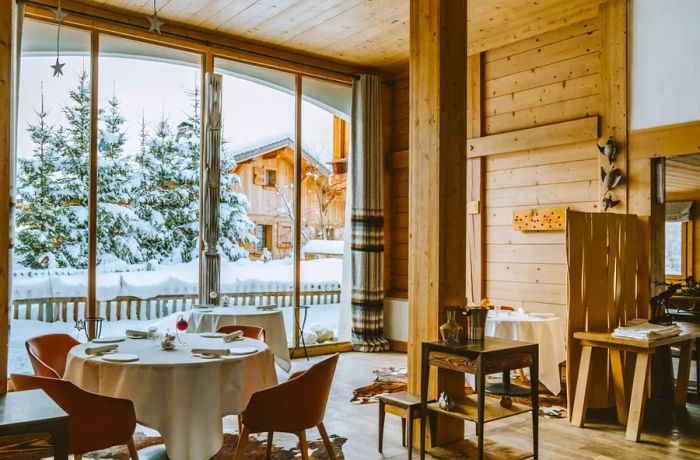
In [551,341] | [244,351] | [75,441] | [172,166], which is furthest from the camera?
[172,166]

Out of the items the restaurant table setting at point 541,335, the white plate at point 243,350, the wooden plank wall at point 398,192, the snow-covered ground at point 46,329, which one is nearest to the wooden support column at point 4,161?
the white plate at point 243,350

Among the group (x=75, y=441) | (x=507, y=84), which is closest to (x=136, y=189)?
(x=75, y=441)

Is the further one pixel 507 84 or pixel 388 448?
pixel 507 84

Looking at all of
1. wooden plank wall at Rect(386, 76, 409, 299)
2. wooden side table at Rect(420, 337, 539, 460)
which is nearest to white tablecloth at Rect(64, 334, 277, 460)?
wooden side table at Rect(420, 337, 539, 460)

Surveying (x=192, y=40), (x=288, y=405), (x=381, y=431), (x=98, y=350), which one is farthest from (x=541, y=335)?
(x=192, y=40)

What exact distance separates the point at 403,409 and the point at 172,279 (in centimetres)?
333

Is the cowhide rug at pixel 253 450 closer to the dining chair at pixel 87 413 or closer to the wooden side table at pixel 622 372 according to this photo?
the dining chair at pixel 87 413

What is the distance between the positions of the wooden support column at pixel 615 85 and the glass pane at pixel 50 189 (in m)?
4.86

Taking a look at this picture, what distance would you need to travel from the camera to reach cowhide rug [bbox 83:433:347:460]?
3.86 metres

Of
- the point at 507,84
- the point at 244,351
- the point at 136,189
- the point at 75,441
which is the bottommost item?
the point at 75,441

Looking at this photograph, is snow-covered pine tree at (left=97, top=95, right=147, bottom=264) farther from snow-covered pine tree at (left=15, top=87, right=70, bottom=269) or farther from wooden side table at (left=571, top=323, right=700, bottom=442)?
wooden side table at (left=571, top=323, right=700, bottom=442)

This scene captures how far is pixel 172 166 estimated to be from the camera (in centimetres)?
638

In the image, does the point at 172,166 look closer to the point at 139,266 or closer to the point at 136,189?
the point at 136,189

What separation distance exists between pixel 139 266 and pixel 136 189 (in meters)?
0.77
